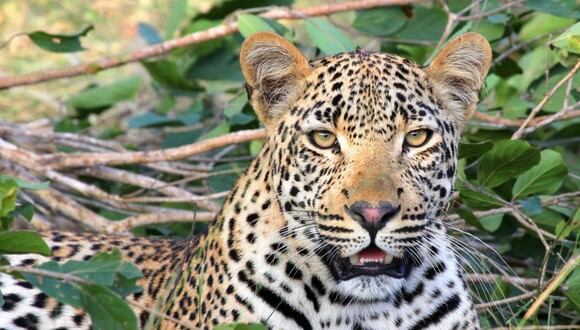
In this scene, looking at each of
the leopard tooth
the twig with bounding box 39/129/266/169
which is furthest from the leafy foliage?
the leopard tooth

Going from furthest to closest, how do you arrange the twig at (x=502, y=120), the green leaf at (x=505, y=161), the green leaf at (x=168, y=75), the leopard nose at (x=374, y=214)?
the green leaf at (x=168, y=75) < the twig at (x=502, y=120) < the green leaf at (x=505, y=161) < the leopard nose at (x=374, y=214)

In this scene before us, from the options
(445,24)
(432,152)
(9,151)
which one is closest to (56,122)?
(9,151)

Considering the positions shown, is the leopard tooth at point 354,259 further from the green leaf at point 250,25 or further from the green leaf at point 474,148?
the green leaf at point 250,25

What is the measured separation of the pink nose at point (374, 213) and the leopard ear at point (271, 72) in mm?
891

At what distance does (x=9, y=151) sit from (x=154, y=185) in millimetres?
892

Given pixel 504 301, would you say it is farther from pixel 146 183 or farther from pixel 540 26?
pixel 540 26

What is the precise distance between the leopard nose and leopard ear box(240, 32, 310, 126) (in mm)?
898

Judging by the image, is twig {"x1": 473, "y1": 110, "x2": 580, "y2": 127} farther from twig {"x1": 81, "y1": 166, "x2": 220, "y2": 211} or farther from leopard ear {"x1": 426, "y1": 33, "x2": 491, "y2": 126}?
twig {"x1": 81, "y1": 166, "x2": 220, "y2": 211}

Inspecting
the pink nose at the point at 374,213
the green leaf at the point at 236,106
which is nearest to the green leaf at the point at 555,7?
the green leaf at the point at 236,106

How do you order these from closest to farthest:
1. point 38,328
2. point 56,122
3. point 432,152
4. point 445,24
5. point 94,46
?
point 432,152 → point 38,328 → point 445,24 → point 56,122 → point 94,46

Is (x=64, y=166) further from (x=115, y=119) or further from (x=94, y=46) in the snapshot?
(x=94, y=46)

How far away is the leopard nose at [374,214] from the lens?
4934 mm

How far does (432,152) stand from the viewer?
5449mm

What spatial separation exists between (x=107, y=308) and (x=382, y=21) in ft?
12.1
